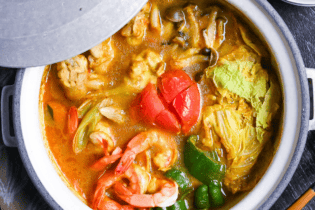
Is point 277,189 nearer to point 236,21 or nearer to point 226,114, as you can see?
point 226,114

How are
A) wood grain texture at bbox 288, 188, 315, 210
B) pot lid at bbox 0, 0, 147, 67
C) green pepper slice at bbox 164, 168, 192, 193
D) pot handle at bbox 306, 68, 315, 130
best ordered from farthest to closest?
wood grain texture at bbox 288, 188, 315, 210 → green pepper slice at bbox 164, 168, 192, 193 → pot handle at bbox 306, 68, 315, 130 → pot lid at bbox 0, 0, 147, 67

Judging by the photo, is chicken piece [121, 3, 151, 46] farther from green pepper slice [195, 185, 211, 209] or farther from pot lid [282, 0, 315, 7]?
green pepper slice [195, 185, 211, 209]

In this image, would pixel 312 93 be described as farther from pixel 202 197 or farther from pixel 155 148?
pixel 155 148

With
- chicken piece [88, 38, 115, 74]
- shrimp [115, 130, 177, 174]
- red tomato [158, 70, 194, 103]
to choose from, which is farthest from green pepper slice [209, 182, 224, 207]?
chicken piece [88, 38, 115, 74]

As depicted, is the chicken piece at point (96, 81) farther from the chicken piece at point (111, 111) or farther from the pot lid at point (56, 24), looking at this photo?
the pot lid at point (56, 24)

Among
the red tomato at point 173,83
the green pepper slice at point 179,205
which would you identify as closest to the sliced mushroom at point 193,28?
the red tomato at point 173,83

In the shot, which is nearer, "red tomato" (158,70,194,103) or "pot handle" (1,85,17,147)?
"red tomato" (158,70,194,103)
